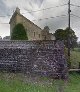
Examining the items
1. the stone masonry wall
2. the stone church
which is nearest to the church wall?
the stone church

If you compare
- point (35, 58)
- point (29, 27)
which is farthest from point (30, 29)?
point (35, 58)

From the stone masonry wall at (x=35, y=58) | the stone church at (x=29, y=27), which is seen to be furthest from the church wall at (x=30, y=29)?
the stone masonry wall at (x=35, y=58)

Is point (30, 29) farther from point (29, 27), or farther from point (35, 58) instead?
point (35, 58)

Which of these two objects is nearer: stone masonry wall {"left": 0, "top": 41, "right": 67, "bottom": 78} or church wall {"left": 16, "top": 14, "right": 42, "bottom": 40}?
stone masonry wall {"left": 0, "top": 41, "right": 67, "bottom": 78}

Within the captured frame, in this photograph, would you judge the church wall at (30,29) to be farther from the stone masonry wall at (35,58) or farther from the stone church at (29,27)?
the stone masonry wall at (35,58)

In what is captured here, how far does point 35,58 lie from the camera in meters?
34.4

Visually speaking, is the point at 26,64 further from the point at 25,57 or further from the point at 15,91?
the point at 15,91

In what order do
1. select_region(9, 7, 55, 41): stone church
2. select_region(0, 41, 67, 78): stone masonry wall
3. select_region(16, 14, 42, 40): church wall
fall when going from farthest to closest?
select_region(16, 14, 42, 40): church wall → select_region(9, 7, 55, 41): stone church → select_region(0, 41, 67, 78): stone masonry wall

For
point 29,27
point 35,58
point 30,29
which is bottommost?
point 35,58

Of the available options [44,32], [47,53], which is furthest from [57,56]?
[44,32]

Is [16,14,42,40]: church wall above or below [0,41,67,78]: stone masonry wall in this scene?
above

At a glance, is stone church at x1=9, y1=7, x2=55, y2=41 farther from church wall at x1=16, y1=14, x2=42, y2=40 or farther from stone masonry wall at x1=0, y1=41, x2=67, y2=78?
stone masonry wall at x1=0, y1=41, x2=67, y2=78

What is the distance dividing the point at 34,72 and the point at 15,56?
2.93 metres

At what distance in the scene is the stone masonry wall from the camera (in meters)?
33.5
